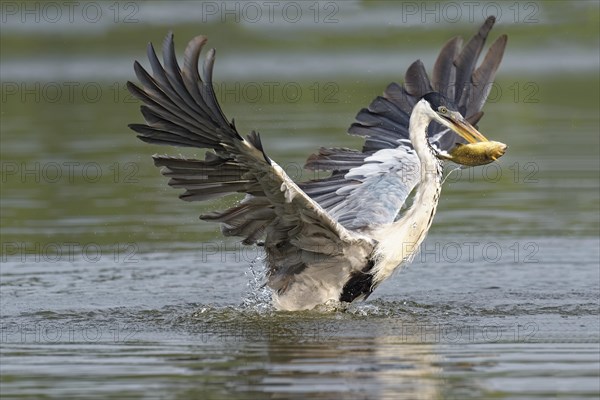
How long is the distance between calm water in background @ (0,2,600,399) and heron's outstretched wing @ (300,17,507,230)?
92 cm

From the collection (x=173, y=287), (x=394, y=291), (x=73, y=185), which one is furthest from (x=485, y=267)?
(x=73, y=185)

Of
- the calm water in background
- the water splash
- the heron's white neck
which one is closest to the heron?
the heron's white neck

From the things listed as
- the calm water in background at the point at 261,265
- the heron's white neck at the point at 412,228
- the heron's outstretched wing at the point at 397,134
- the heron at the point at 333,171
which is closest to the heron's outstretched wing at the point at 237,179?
the heron at the point at 333,171

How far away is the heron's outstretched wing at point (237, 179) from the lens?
9.73 meters

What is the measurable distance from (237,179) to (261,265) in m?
2.90

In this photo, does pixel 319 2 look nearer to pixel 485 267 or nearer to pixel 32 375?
pixel 485 267

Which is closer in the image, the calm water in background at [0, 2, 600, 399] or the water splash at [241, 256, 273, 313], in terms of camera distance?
the calm water in background at [0, 2, 600, 399]

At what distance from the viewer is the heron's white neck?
35.8 ft

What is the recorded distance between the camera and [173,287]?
12.1m

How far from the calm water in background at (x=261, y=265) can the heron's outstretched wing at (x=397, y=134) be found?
92cm

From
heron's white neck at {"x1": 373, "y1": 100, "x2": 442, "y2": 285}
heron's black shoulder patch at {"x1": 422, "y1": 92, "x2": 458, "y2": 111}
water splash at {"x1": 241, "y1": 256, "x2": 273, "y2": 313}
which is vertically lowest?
water splash at {"x1": 241, "y1": 256, "x2": 273, "y2": 313}

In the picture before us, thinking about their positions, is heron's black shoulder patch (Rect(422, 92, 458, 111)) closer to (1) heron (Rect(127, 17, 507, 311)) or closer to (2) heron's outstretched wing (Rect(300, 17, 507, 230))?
(1) heron (Rect(127, 17, 507, 311))

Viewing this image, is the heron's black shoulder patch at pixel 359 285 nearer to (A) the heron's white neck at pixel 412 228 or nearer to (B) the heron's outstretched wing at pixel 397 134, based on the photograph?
(A) the heron's white neck at pixel 412 228

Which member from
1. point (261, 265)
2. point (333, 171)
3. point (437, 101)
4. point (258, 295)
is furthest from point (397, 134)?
point (258, 295)
